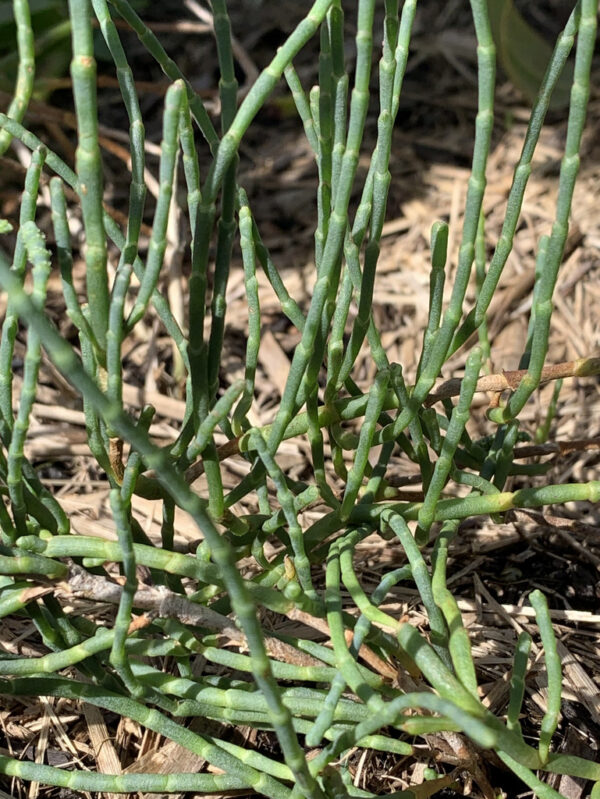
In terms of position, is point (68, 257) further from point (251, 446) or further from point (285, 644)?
point (285, 644)

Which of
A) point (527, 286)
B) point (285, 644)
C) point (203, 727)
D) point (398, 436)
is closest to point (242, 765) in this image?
point (285, 644)

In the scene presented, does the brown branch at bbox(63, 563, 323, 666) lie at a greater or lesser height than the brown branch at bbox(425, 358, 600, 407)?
A: lesser

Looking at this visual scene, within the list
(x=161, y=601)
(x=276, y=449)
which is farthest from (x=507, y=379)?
(x=161, y=601)

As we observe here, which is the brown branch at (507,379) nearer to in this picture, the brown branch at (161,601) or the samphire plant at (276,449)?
the samphire plant at (276,449)

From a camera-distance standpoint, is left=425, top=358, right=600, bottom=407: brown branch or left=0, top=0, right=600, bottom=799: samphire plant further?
left=425, top=358, right=600, bottom=407: brown branch

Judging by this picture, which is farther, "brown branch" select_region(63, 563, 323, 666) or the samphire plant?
"brown branch" select_region(63, 563, 323, 666)

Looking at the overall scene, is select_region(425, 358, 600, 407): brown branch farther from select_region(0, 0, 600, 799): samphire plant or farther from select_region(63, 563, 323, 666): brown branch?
select_region(63, 563, 323, 666): brown branch

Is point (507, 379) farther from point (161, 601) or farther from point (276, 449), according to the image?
point (161, 601)

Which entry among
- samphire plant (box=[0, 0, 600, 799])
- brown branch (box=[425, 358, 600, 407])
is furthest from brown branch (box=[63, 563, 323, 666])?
brown branch (box=[425, 358, 600, 407])

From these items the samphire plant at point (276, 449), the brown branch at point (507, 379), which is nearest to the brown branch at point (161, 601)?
the samphire plant at point (276, 449)
